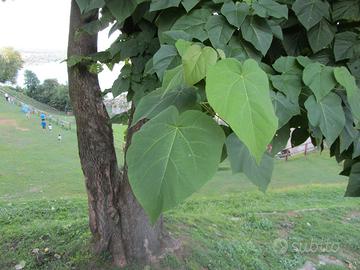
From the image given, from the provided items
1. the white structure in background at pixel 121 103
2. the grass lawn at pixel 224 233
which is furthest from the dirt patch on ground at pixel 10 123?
the white structure in background at pixel 121 103

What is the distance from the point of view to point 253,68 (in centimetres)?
61

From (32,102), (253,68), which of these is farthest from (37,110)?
(253,68)

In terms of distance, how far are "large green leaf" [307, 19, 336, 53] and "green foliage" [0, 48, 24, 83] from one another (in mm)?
47945

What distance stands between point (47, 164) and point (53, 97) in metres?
23.7

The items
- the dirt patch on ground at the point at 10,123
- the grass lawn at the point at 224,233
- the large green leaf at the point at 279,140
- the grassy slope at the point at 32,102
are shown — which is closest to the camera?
the large green leaf at the point at 279,140

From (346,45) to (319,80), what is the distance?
27 centimetres

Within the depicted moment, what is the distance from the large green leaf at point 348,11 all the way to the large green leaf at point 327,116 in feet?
1.07

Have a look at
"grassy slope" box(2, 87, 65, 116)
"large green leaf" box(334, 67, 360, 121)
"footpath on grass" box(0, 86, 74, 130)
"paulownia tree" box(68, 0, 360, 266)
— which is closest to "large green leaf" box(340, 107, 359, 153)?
"paulownia tree" box(68, 0, 360, 266)

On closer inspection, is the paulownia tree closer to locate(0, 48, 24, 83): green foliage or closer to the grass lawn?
the grass lawn

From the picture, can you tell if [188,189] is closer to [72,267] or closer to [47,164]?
[72,267]

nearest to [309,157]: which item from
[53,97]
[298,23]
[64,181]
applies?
[64,181]

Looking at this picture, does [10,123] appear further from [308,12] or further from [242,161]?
[242,161]

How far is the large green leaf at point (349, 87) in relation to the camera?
33.5 inches

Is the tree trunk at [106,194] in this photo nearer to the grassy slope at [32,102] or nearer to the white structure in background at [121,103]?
the white structure in background at [121,103]
